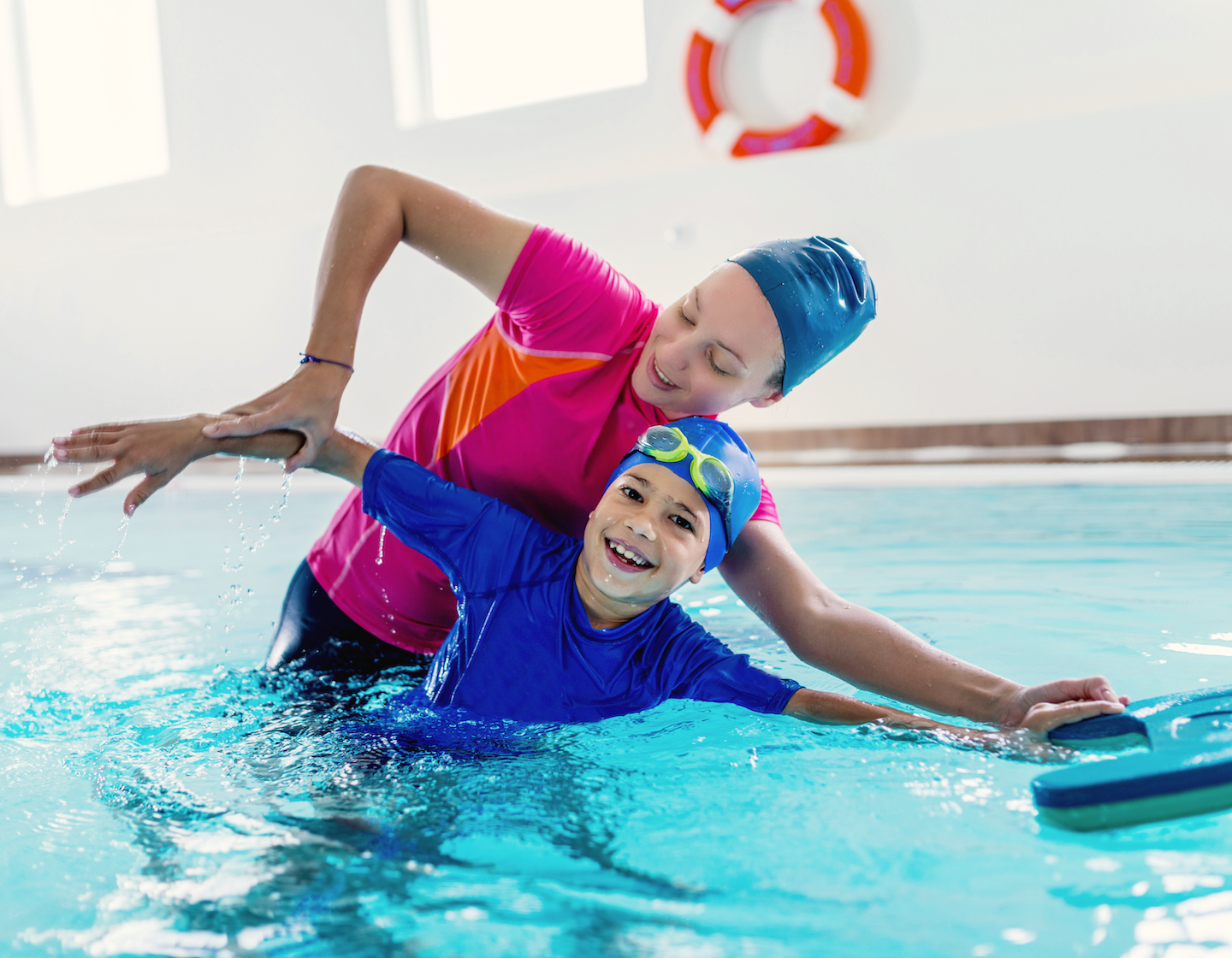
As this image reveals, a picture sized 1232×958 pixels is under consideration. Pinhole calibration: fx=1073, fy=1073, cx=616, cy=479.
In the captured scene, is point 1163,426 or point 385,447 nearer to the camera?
point 385,447

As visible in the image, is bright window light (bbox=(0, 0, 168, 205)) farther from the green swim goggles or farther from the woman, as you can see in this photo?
the green swim goggles

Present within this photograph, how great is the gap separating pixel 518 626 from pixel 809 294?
→ 2.99 feet

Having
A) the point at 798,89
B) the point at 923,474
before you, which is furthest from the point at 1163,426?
the point at 798,89

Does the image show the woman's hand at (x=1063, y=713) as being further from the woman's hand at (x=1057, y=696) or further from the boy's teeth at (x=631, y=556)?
the boy's teeth at (x=631, y=556)

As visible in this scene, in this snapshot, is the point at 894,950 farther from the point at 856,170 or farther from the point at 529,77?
the point at 529,77

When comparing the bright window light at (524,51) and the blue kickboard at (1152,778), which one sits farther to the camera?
the bright window light at (524,51)

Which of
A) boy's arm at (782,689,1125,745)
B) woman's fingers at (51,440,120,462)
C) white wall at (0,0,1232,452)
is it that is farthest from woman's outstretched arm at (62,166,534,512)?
white wall at (0,0,1232,452)

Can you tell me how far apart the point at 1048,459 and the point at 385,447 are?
5.74 m

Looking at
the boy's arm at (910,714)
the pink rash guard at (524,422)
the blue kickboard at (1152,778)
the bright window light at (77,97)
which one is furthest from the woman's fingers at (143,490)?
the bright window light at (77,97)

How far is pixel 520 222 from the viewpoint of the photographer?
86.9 inches

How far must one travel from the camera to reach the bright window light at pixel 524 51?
9.25 meters

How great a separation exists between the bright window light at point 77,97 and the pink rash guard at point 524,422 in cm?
992

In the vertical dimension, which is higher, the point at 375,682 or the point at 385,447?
the point at 385,447

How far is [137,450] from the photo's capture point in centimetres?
178
